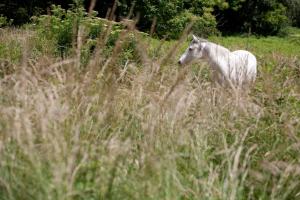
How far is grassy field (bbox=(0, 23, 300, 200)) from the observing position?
2348 mm

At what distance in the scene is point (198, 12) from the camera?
22281 millimetres

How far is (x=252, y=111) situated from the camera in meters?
3.41

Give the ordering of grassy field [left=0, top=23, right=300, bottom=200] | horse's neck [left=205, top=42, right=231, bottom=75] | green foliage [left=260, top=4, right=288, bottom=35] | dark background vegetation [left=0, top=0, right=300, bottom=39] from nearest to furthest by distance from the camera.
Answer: grassy field [left=0, top=23, right=300, bottom=200] < horse's neck [left=205, top=42, right=231, bottom=75] < dark background vegetation [left=0, top=0, right=300, bottom=39] < green foliage [left=260, top=4, right=288, bottom=35]

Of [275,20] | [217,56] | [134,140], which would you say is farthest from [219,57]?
[275,20]

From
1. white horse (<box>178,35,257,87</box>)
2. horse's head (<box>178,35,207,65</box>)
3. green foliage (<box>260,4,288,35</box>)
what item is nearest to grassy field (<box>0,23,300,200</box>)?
white horse (<box>178,35,257,87</box>)

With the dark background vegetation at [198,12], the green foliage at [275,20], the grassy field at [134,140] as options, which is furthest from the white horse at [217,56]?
Result: the green foliage at [275,20]

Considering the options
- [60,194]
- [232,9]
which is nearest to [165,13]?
[232,9]

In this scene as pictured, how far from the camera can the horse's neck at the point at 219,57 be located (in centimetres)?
651

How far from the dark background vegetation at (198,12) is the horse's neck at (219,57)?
3.39 metres

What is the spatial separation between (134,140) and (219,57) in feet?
13.1

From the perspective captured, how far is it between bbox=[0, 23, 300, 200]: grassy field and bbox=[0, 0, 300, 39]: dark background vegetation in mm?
7026

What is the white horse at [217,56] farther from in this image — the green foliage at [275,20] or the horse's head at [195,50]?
the green foliage at [275,20]

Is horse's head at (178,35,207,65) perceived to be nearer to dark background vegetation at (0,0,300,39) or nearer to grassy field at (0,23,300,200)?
dark background vegetation at (0,0,300,39)

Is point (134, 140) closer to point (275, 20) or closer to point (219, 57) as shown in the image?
point (219, 57)
